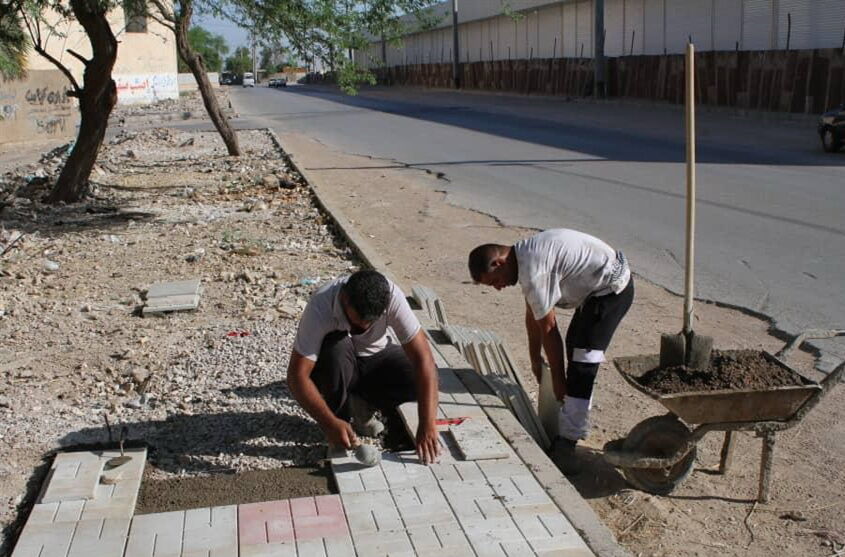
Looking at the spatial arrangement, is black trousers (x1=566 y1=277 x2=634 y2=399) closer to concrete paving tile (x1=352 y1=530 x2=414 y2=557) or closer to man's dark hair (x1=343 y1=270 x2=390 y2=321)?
man's dark hair (x1=343 y1=270 x2=390 y2=321)

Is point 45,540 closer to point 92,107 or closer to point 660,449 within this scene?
point 660,449

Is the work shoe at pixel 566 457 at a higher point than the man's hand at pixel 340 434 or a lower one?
lower

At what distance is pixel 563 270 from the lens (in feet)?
15.6

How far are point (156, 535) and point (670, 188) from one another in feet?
36.0

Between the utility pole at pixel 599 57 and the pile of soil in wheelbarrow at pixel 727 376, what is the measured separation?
34.0m

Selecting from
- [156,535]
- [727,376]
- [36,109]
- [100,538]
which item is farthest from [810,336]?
[36,109]

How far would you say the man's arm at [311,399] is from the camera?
14.7ft

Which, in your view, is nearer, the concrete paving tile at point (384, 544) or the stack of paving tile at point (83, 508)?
the concrete paving tile at point (384, 544)

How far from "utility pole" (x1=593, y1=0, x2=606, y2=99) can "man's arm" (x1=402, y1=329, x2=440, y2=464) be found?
1346 inches

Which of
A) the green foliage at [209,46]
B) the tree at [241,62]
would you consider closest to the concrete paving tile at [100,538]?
the green foliage at [209,46]

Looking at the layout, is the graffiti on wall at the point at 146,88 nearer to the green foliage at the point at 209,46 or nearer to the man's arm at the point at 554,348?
the green foliage at the point at 209,46

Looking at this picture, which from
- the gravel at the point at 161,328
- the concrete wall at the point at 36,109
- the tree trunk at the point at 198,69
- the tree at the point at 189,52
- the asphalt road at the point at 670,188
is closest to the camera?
the gravel at the point at 161,328

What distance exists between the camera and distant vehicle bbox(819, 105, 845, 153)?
1731 centimetres

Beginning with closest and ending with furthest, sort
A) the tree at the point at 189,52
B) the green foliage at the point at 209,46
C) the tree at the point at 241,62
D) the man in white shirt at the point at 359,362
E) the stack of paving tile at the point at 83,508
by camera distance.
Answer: the stack of paving tile at the point at 83,508, the man in white shirt at the point at 359,362, the tree at the point at 189,52, the green foliage at the point at 209,46, the tree at the point at 241,62
